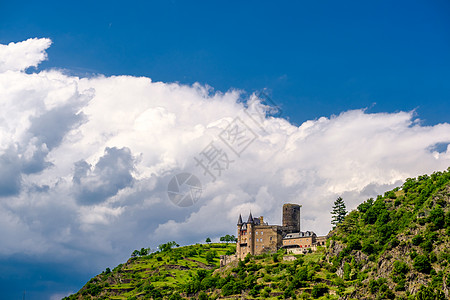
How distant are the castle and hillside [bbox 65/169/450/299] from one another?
3.36 meters

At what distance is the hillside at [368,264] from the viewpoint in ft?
324

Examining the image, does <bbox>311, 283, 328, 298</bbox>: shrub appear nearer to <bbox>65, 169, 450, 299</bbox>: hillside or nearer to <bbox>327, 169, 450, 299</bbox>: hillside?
<bbox>65, 169, 450, 299</bbox>: hillside

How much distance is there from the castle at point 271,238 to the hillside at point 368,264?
3364mm

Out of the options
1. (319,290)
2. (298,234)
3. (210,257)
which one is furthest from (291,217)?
(210,257)

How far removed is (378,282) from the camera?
10206 centimetres

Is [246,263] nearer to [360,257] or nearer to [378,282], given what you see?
[360,257]

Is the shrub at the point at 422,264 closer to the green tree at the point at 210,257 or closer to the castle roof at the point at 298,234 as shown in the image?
the castle roof at the point at 298,234

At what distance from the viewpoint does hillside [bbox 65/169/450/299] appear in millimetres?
98875

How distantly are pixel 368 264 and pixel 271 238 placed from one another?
101 ft

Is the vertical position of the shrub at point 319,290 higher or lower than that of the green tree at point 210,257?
lower

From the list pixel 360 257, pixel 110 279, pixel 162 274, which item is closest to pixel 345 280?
pixel 360 257

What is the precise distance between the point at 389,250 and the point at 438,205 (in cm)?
1326

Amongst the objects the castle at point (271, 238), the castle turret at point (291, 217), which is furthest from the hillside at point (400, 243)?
the castle turret at point (291, 217)

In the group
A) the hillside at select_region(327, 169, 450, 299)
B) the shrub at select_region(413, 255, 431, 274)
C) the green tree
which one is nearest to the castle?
the hillside at select_region(327, 169, 450, 299)
